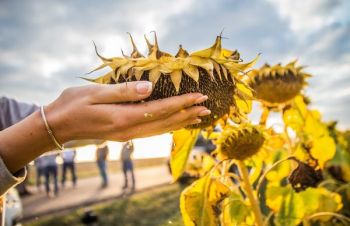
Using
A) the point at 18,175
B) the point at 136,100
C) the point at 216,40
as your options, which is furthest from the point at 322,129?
the point at 18,175

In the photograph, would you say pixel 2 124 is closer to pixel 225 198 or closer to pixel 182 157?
pixel 182 157

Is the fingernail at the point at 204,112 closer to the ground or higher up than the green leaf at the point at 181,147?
higher up

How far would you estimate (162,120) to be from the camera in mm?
1132

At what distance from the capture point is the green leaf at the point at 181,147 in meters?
1.46

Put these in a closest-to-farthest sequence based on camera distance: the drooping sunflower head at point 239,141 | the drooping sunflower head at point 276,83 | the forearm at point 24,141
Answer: the forearm at point 24,141 → the drooping sunflower head at point 239,141 → the drooping sunflower head at point 276,83

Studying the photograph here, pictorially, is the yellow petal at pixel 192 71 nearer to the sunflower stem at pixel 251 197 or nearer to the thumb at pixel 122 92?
the thumb at pixel 122 92

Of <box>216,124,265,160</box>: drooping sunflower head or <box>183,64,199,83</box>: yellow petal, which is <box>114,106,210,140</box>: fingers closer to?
<box>183,64,199,83</box>: yellow petal

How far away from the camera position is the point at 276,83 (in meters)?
1.99

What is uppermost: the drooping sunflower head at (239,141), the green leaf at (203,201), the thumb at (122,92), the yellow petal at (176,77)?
the yellow petal at (176,77)

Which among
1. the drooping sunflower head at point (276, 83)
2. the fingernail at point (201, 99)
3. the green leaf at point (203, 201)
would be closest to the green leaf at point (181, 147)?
the green leaf at point (203, 201)

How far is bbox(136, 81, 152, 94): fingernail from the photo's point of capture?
Result: 1025 mm

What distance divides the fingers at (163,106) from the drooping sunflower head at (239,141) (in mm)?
525

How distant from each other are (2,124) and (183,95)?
1.41 meters

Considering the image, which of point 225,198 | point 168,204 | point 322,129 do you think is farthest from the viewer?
point 168,204
